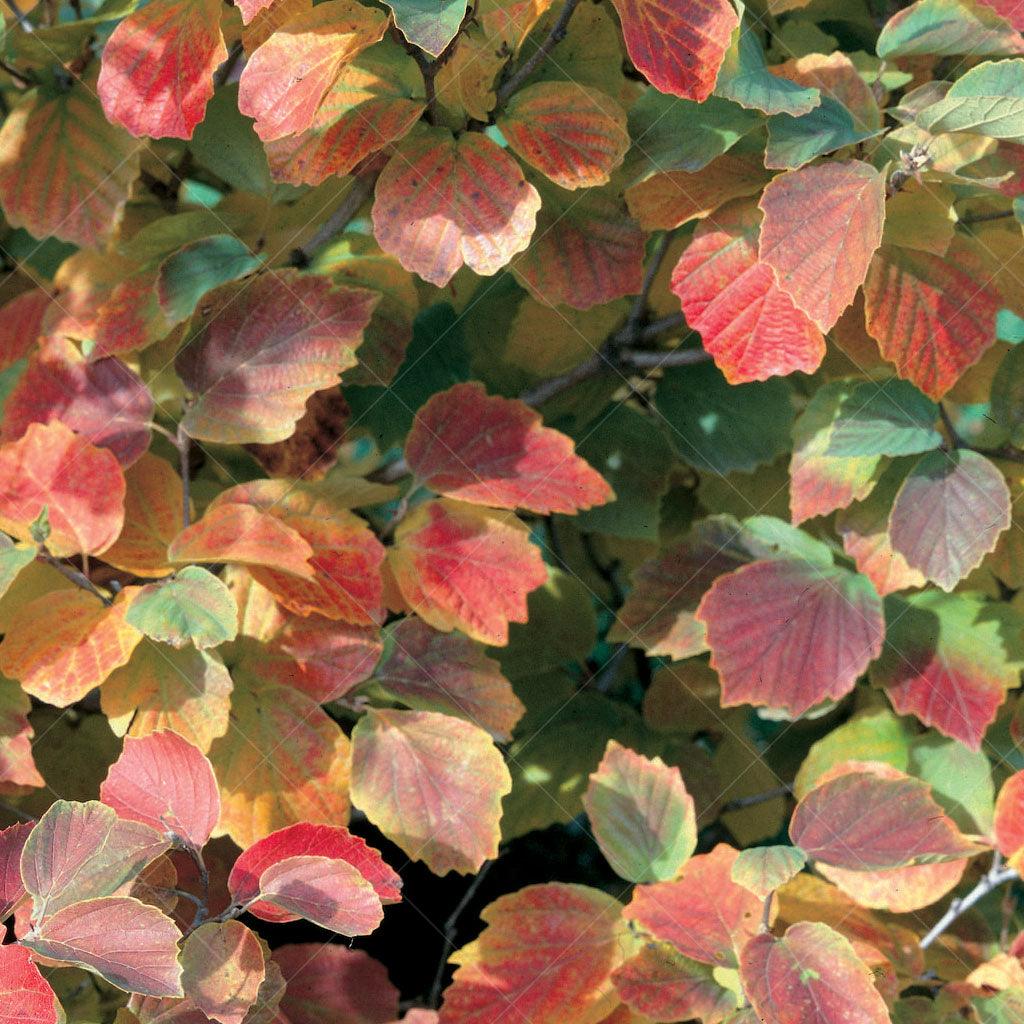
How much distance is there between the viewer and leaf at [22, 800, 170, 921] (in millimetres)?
531

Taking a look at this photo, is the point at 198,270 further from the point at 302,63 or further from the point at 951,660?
the point at 951,660

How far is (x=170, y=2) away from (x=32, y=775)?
0.42m

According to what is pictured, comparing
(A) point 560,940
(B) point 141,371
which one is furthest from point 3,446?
(A) point 560,940

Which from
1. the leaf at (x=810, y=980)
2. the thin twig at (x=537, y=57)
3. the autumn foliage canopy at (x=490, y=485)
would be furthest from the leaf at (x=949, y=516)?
the thin twig at (x=537, y=57)

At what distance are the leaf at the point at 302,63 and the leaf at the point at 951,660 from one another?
481 millimetres

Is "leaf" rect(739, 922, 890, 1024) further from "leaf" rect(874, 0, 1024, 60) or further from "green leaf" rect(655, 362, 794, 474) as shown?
"leaf" rect(874, 0, 1024, 60)

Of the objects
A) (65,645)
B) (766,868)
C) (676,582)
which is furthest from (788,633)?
(65,645)

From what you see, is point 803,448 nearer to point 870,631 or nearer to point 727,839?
point 870,631

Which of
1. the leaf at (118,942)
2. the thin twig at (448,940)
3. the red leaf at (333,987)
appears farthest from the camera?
the thin twig at (448,940)

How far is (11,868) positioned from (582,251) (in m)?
0.45

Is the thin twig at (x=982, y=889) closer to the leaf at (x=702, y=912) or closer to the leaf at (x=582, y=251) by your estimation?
the leaf at (x=702, y=912)

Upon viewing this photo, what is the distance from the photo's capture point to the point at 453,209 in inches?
25.9

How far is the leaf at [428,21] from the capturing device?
21.9 inches

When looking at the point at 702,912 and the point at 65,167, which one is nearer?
the point at 702,912
